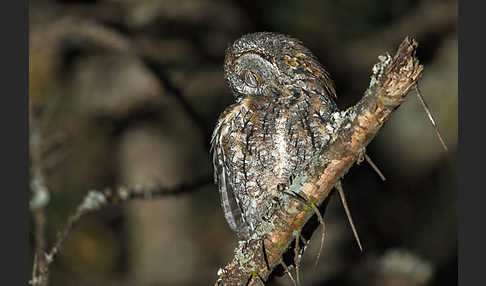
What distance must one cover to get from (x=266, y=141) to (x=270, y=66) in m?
0.44

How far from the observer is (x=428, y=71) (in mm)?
6629

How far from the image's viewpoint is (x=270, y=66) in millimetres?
3277

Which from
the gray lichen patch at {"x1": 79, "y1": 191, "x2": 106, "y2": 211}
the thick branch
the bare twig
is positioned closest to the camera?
the thick branch

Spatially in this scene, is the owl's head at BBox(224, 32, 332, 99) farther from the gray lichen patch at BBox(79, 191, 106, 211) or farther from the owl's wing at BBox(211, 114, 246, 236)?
the gray lichen patch at BBox(79, 191, 106, 211)

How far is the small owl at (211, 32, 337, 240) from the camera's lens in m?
3.11

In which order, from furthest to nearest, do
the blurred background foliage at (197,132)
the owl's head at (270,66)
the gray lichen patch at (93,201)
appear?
the blurred background foliage at (197,132) → the owl's head at (270,66) → the gray lichen patch at (93,201)

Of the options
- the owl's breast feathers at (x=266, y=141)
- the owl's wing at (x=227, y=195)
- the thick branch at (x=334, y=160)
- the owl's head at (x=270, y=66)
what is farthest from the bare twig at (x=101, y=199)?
the owl's head at (x=270, y=66)

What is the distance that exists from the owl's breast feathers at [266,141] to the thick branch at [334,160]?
0.50 m

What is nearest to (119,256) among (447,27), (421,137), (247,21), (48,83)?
(48,83)

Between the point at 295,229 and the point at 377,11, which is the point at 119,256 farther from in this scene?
the point at 295,229

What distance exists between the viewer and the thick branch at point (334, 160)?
2.07 metres

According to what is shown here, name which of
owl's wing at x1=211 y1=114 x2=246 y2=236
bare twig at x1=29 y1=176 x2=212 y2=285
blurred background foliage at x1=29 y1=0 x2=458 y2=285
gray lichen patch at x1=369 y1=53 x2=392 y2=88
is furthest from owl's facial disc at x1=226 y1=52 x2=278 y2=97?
blurred background foliage at x1=29 y1=0 x2=458 y2=285

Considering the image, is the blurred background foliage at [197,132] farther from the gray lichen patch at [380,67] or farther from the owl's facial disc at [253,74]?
the gray lichen patch at [380,67]

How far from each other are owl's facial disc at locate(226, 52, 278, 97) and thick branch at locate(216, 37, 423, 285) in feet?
3.20
